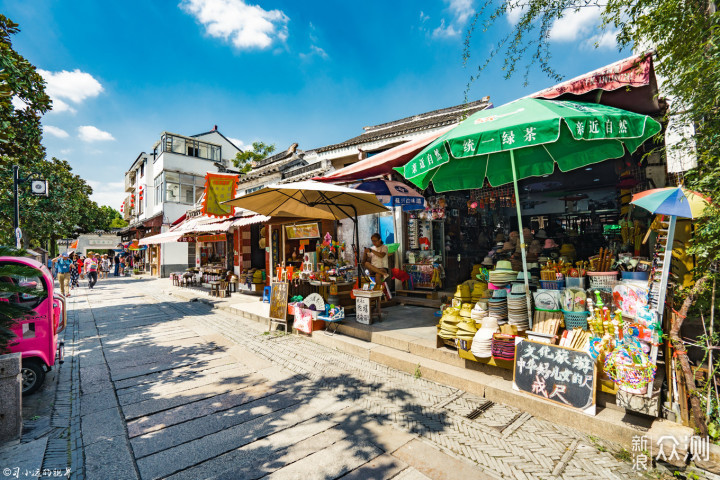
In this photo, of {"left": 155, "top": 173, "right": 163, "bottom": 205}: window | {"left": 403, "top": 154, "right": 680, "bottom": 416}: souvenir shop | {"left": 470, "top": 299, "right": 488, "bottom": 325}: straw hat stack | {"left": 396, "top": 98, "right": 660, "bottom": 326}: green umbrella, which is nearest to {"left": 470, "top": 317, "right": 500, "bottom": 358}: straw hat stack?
{"left": 403, "top": 154, "right": 680, "bottom": 416}: souvenir shop

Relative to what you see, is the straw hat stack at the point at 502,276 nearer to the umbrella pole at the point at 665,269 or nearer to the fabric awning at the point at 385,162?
the umbrella pole at the point at 665,269

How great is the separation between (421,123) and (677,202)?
Answer: 35.6 feet

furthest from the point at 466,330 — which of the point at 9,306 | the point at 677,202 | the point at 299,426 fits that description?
the point at 9,306

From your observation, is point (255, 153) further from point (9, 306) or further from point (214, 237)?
point (9, 306)

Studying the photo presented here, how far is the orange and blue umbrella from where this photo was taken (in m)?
2.99

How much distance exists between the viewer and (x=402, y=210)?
10.1 m

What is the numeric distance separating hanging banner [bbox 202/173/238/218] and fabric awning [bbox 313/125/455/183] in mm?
7112

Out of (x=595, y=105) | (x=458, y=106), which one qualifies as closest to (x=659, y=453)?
(x=595, y=105)

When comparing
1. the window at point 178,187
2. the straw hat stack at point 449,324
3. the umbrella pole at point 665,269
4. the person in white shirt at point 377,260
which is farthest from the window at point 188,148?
the umbrella pole at point 665,269

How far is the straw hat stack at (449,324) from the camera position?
493 centimetres

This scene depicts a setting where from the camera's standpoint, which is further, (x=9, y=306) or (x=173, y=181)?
(x=173, y=181)

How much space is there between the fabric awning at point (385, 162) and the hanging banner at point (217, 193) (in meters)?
7.11

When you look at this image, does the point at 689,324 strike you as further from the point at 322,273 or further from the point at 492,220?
the point at 492,220

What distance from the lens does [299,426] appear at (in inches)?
145
